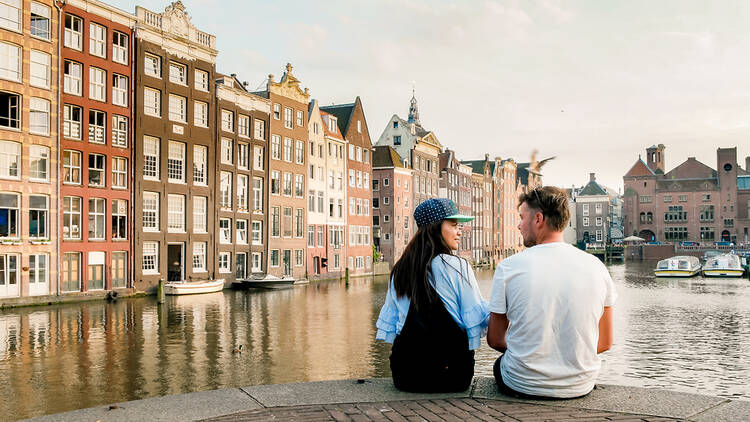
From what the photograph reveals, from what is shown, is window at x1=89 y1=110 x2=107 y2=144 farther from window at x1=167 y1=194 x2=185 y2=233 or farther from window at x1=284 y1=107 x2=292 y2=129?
window at x1=284 y1=107 x2=292 y2=129

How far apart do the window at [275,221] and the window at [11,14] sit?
25776mm

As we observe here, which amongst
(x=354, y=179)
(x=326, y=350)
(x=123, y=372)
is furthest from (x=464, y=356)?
(x=354, y=179)

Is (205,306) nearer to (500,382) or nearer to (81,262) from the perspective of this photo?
(81,262)

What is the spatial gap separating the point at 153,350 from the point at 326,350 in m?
5.43

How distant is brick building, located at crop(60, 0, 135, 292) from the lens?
1569 inches

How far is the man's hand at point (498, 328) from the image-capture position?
246 inches

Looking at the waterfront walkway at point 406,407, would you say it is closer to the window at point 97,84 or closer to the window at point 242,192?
the window at point 97,84

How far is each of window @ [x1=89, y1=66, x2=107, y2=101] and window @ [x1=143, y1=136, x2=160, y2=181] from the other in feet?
13.5

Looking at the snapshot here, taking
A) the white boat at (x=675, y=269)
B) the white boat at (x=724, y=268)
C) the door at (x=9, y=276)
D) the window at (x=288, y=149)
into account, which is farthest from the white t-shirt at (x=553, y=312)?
the white boat at (x=724, y=268)

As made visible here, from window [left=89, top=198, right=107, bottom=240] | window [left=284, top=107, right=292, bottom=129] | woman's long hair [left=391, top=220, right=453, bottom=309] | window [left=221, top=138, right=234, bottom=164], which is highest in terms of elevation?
window [left=284, top=107, right=292, bottom=129]

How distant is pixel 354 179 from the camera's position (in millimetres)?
72062

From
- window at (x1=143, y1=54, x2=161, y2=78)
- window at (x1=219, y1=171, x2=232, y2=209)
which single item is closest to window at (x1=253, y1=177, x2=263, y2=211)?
window at (x1=219, y1=171, x2=232, y2=209)

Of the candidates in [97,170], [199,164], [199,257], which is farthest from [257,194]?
[97,170]

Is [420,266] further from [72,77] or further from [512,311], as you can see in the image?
[72,77]
